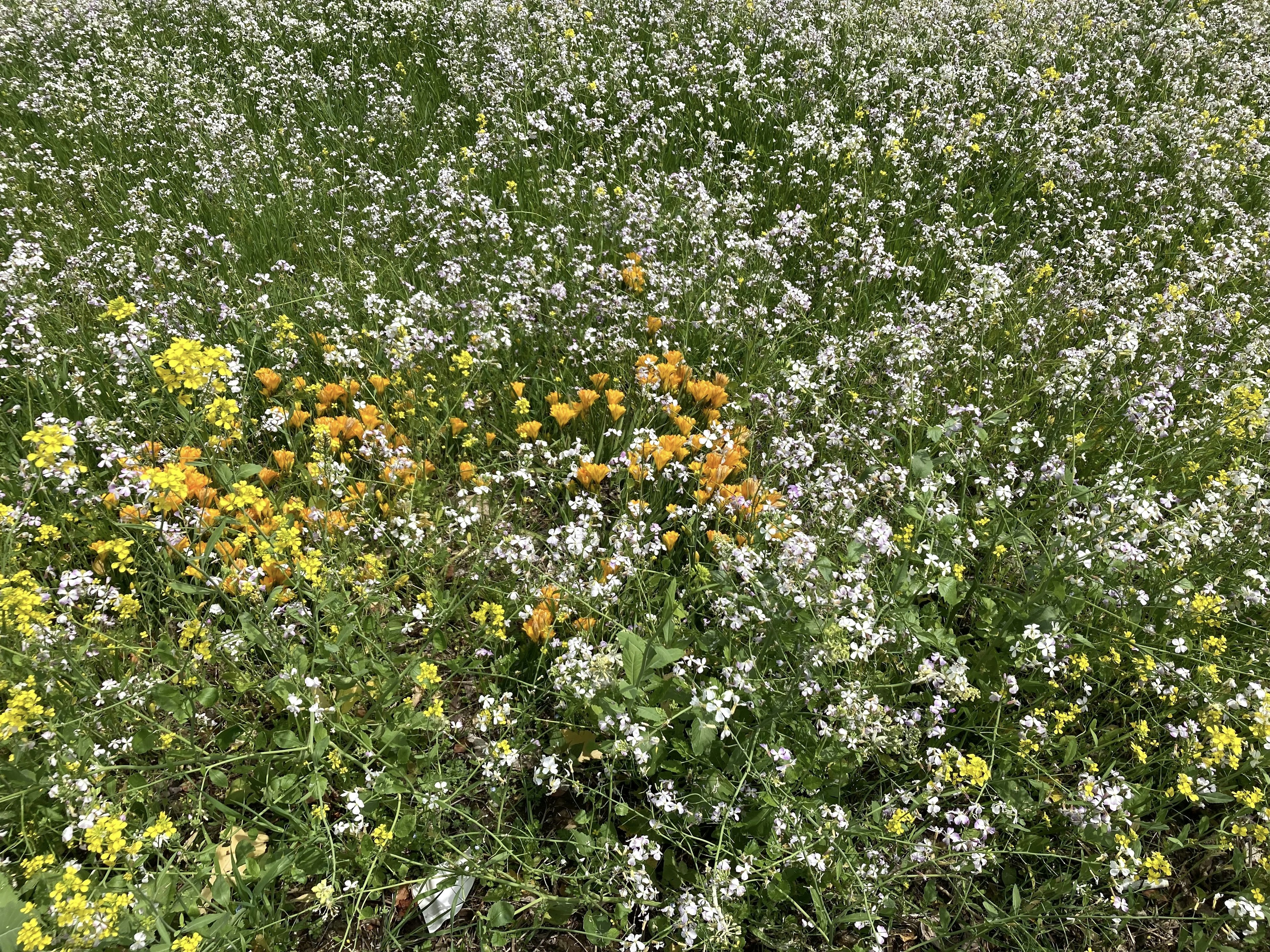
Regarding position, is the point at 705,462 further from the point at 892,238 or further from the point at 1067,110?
the point at 1067,110

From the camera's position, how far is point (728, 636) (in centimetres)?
274

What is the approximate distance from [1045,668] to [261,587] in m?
2.84

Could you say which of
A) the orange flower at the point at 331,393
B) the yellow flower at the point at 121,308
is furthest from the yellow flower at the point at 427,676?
the yellow flower at the point at 121,308

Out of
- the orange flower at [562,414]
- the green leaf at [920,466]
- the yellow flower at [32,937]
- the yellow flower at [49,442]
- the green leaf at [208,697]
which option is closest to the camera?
the yellow flower at [32,937]

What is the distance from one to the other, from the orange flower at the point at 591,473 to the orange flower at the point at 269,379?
1.58 meters

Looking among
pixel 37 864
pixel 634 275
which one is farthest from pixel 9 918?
pixel 634 275

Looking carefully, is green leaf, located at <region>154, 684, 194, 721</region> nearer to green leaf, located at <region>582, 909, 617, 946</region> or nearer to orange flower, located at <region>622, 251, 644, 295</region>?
green leaf, located at <region>582, 909, 617, 946</region>

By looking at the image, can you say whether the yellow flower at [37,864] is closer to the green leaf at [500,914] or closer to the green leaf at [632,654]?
the green leaf at [500,914]

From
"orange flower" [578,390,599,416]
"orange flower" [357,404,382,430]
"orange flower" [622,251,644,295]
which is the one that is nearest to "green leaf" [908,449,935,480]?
"orange flower" [578,390,599,416]

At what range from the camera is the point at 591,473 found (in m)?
3.26

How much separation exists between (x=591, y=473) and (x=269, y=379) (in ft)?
5.47

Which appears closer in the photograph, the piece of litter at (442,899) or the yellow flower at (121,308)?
the piece of litter at (442,899)

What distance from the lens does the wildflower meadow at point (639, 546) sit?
2.33 meters

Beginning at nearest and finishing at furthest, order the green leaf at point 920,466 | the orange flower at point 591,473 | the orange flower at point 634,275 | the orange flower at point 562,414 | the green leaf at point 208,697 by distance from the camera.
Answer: the green leaf at point 208,697
the green leaf at point 920,466
the orange flower at point 591,473
the orange flower at point 562,414
the orange flower at point 634,275
